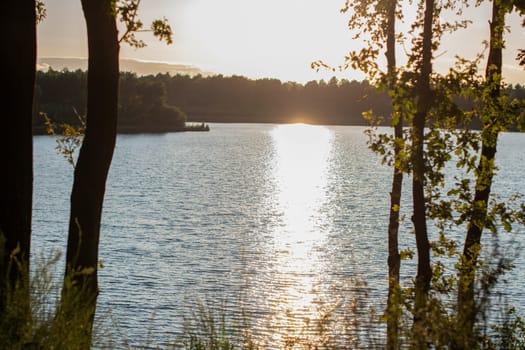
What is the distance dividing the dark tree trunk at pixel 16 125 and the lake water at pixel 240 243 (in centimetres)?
131

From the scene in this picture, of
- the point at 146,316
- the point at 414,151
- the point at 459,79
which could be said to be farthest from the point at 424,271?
the point at 146,316

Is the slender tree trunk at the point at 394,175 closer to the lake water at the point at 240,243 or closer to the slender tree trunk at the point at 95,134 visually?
the lake water at the point at 240,243

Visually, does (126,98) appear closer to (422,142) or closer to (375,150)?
(375,150)

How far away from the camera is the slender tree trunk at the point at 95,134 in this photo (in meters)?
7.02

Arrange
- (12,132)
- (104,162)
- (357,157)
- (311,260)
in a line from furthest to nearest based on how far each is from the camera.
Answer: (357,157) < (311,260) < (104,162) < (12,132)

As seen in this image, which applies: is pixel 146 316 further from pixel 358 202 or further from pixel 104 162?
pixel 358 202

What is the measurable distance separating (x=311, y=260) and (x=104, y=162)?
23.8 meters

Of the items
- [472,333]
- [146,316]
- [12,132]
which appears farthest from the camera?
[146,316]

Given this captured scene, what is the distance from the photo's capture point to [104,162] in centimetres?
709

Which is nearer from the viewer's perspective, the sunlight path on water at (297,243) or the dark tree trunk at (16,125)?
the dark tree trunk at (16,125)

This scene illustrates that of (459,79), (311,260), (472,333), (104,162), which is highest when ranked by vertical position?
(459,79)

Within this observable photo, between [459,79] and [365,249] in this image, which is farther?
[365,249]

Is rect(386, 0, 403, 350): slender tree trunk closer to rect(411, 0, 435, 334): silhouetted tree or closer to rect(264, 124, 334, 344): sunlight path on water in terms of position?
rect(411, 0, 435, 334): silhouetted tree

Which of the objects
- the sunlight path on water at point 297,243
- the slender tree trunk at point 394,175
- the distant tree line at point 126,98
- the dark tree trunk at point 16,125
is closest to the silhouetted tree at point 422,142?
the slender tree trunk at point 394,175
